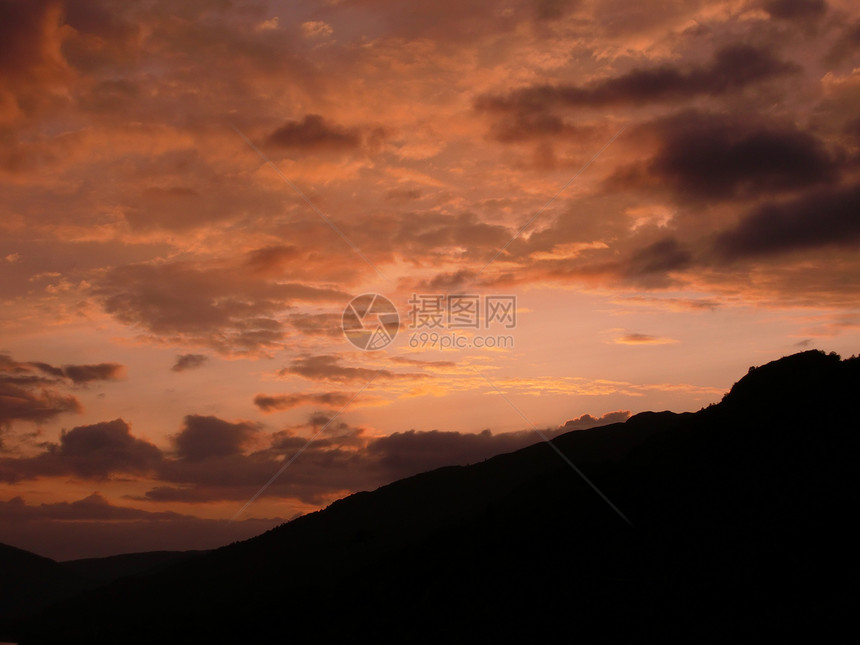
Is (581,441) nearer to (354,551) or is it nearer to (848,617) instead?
(354,551)

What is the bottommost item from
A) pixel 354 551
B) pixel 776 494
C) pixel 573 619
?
pixel 354 551

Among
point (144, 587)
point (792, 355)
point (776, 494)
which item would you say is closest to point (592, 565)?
point (776, 494)

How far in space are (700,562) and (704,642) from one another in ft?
36.3

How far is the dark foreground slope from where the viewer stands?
48125mm

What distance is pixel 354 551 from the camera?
15400 cm

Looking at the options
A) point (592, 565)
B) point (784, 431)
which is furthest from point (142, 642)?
point (784, 431)

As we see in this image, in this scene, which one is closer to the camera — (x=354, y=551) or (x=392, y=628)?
(x=392, y=628)

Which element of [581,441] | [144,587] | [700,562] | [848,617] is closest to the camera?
[848,617]

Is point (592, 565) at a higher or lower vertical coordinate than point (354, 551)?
higher

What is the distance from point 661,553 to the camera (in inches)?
2325

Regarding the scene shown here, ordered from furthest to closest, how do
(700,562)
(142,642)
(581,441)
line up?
(581,441) < (142,642) < (700,562)

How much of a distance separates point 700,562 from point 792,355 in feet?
125

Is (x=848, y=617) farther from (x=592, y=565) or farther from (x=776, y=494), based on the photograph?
(x=592, y=565)

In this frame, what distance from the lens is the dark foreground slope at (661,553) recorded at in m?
48.1
